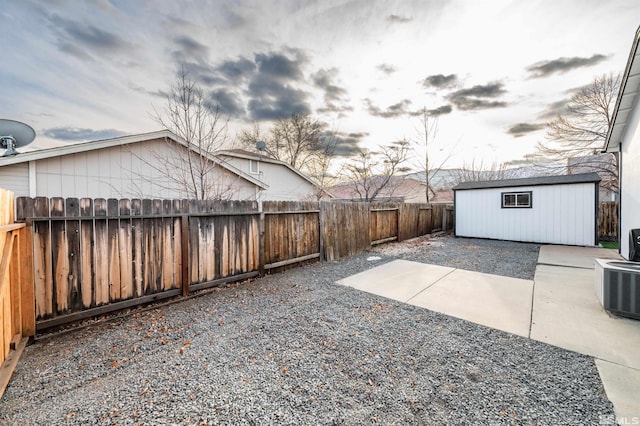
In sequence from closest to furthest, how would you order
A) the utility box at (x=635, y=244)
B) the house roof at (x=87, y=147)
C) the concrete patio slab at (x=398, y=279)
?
the utility box at (x=635, y=244)
the concrete patio slab at (x=398, y=279)
the house roof at (x=87, y=147)

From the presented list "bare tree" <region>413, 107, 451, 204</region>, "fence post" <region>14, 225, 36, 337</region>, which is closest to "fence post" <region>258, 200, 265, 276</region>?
"fence post" <region>14, 225, 36, 337</region>

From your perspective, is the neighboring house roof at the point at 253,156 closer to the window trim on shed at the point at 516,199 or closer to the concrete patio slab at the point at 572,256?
the window trim on shed at the point at 516,199

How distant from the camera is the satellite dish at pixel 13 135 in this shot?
605 centimetres

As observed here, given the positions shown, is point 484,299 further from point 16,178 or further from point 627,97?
point 16,178

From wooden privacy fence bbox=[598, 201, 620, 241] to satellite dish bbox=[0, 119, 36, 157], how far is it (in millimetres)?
19486

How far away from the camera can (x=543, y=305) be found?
347 cm

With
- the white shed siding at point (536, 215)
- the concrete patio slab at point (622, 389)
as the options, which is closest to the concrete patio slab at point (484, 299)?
the concrete patio slab at point (622, 389)

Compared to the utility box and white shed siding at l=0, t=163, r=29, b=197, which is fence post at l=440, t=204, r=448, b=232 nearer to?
the utility box

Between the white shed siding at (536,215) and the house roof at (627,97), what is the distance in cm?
207

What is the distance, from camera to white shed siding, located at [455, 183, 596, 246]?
855 cm

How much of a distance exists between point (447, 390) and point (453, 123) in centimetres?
1706

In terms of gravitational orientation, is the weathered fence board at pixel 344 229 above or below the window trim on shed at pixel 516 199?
below

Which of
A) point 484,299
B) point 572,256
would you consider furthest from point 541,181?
point 484,299

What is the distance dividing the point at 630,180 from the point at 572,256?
2232mm
